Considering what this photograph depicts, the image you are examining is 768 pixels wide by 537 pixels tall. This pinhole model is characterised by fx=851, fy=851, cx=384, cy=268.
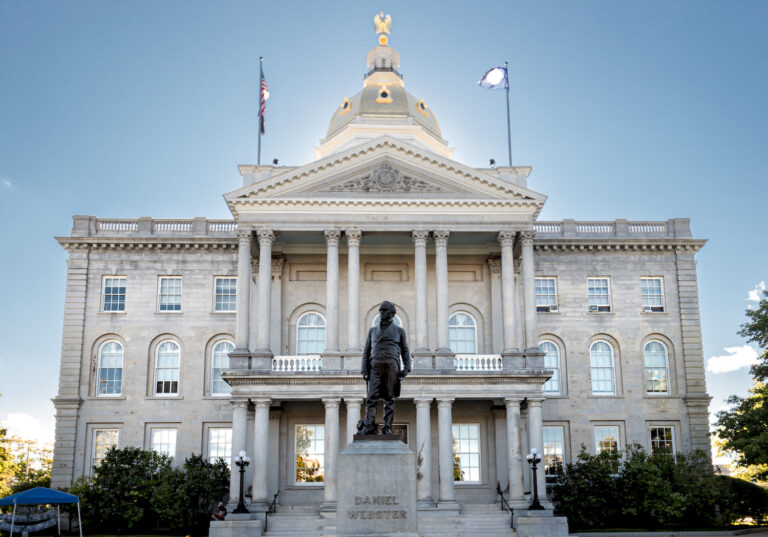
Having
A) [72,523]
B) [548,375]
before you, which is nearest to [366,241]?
[548,375]

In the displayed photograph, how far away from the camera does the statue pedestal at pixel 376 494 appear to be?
15.7 metres

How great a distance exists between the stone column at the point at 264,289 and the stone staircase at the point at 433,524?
682 centimetres

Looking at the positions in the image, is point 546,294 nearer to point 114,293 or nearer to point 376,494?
point 114,293

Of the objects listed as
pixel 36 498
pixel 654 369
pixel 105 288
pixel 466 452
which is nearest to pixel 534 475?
pixel 466 452

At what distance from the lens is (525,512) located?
33125mm

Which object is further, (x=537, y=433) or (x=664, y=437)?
(x=664, y=437)

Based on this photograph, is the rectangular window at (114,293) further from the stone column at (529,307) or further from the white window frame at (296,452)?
the stone column at (529,307)

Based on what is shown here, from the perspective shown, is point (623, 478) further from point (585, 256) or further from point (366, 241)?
point (366, 241)

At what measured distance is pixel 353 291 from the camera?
120 feet

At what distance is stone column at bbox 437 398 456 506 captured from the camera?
1346 inches

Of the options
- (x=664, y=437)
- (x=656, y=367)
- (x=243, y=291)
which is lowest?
(x=664, y=437)

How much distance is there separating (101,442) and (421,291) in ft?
58.1

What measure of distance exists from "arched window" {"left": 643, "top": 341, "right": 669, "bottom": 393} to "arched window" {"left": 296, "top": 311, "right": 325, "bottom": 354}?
16489 millimetres

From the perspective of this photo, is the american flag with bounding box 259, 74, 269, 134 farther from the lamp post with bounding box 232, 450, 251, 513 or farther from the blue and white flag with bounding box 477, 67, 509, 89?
the lamp post with bounding box 232, 450, 251, 513
